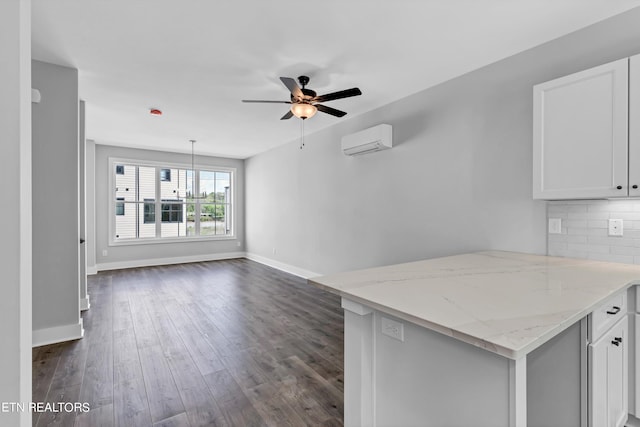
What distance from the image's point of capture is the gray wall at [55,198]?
2.85m

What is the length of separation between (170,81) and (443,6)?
2.63 metres

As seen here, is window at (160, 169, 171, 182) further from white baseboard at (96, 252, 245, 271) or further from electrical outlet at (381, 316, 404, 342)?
electrical outlet at (381, 316, 404, 342)

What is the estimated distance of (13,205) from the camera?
0.66 metres

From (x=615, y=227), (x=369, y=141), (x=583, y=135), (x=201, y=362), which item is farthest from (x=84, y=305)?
(x=615, y=227)

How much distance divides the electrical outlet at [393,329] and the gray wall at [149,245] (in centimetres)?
671

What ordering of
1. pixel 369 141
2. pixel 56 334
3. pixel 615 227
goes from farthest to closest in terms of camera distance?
pixel 369 141, pixel 56 334, pixel 615 227

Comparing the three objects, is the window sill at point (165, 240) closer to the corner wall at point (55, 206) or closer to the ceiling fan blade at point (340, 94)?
the corner wall at point (55, 206)

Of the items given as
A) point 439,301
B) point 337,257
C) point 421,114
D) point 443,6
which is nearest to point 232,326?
point 337,257

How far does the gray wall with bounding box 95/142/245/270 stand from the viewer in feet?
20.4

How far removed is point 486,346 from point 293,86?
2424mm

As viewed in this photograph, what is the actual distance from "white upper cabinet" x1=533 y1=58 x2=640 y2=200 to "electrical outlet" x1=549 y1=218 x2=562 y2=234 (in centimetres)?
37

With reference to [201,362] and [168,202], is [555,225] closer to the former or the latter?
[201,362]

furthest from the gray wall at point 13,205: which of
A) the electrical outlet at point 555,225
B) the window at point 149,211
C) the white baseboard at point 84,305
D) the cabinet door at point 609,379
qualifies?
the window at point 149,211

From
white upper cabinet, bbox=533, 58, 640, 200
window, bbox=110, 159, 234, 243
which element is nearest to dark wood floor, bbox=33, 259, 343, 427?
white upper cabinet, bbox=533, 58, 640, 200
